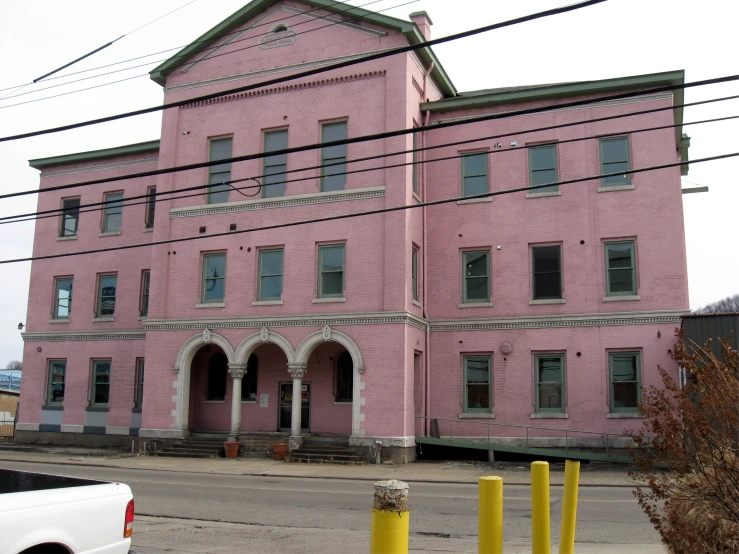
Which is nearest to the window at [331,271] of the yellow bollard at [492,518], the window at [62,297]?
the window at [62,297]

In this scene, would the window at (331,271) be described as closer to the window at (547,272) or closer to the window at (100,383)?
the window at (547,272)

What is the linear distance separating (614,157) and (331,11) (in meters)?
11.4

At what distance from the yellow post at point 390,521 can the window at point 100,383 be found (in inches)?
1116

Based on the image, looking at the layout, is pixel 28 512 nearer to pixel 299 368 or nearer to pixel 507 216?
pixel 299 368

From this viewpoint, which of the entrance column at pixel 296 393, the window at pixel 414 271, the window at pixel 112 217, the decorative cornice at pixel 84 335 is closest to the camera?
the entrance column at pixel 296 393

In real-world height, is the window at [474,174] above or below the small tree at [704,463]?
above

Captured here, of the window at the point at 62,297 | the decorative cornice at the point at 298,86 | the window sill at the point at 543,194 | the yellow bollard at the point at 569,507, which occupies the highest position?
the decorative cornice at the point at 298,86

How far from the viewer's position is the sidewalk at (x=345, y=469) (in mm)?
20000

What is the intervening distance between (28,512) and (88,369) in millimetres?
27738

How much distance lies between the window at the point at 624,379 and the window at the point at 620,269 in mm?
2158

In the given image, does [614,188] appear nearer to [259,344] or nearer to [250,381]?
[259,344]

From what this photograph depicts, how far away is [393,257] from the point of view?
25.1 m

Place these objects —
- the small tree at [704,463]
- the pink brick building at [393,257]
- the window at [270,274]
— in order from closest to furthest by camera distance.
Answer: the small tree at [704,463] → the pink brick building at [393,257] → the window at [270,274]

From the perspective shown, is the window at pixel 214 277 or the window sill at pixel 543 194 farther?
the window at pixel 214 277
